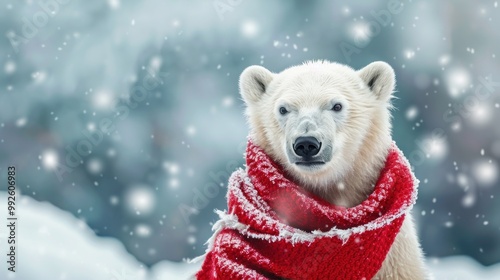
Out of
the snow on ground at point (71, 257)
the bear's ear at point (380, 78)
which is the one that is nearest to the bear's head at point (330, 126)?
the bear's ear at point (380, 78)

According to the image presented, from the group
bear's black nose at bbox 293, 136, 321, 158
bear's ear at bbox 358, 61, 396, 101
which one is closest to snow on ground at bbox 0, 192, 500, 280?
bear's ear at bbox 358, 61, 396, 101

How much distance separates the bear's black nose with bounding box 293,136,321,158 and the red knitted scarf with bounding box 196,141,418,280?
122 millimetres

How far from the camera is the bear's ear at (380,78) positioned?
2.10m

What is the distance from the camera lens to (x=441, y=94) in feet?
11.9

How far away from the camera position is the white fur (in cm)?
195

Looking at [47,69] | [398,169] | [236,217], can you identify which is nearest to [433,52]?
[398,169]

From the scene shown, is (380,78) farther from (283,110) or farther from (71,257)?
(71,257)

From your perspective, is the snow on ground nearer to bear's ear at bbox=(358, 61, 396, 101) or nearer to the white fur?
the white fur

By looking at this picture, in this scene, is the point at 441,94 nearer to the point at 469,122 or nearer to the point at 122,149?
the point at 469,122

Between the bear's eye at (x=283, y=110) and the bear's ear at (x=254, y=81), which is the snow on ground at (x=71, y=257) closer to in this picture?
the bear's ear at (x=254, y=81)

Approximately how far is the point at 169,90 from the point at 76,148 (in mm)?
719

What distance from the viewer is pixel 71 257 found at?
3594 millimetres

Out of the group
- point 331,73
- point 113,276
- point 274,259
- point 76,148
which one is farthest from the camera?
point 76,148

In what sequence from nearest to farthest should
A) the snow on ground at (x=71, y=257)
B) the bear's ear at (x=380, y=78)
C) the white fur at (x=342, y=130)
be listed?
1. the white fur at (x=342, y=130)
2. the bear's ear at (x=380, y=78)
3. the snow on ground at (x=71, y=257)
